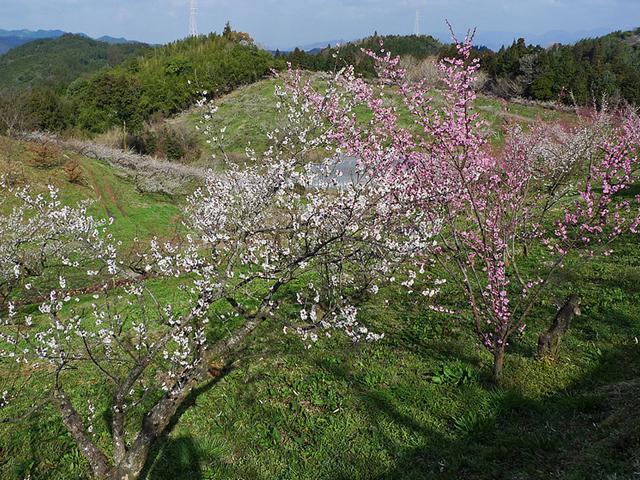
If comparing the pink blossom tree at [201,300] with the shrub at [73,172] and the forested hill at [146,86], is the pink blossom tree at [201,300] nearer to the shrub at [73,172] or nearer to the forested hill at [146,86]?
the forested hill at [146,86]

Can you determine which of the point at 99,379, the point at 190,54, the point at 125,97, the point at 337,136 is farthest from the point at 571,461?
the point at 190,54

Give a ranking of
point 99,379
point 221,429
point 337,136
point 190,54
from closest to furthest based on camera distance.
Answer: point 221,429 → point 99,379 → point 337,136 → point 190,54

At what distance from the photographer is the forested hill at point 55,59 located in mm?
119250

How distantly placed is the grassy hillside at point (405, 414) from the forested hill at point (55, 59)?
117538mm

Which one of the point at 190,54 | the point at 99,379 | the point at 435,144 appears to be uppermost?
the point at 190,54

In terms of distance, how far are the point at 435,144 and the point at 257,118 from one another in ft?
143

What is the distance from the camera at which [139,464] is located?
4590 mm

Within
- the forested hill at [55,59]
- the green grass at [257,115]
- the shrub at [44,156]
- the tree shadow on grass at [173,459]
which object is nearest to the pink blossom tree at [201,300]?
the tree shadow on grass at [173,459]

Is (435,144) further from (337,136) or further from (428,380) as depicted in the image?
(428,380)

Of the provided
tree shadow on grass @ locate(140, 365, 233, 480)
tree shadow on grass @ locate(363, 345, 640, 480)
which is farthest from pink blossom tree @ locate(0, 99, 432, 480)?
tree shadow on grass @ locate(363, 345, 640, 480)

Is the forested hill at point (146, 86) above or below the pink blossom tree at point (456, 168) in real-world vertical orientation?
above

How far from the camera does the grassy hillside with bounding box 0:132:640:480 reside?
5090 mm

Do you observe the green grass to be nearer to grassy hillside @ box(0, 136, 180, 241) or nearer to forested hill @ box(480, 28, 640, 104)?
forested hill @ box(480, 28, 640, 104)

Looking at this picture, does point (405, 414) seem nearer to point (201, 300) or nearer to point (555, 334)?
point (555, 334)
